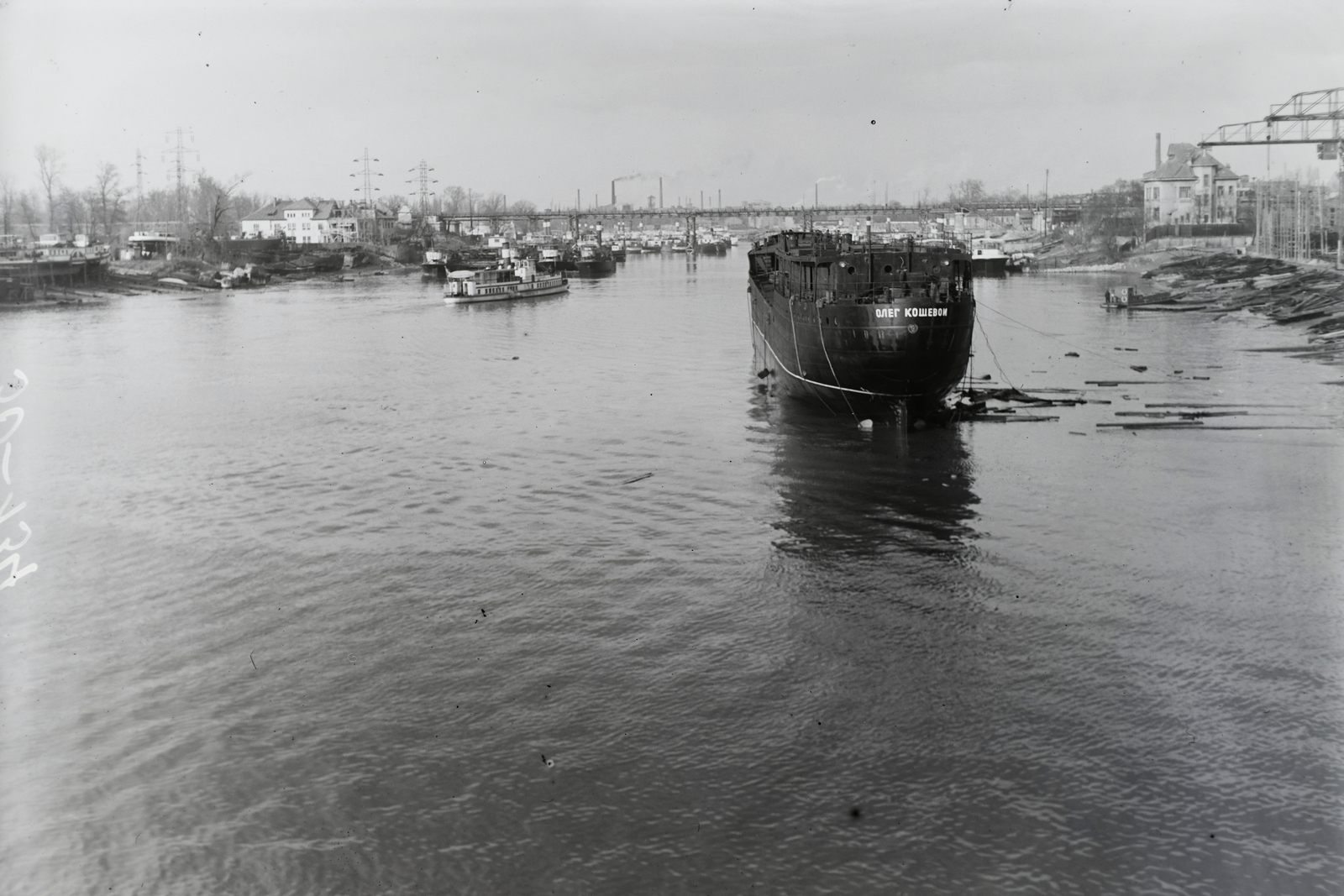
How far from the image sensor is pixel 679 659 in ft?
64.6

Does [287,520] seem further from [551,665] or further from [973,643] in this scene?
[973,643]

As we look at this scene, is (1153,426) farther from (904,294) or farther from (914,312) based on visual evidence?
(904,294)

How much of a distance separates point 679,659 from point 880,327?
69.1ft

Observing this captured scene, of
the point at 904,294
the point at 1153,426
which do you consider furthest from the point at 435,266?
the point at 1153,426

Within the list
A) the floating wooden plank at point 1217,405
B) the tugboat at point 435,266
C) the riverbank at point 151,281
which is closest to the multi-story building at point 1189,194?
the tugboat at point 435,266

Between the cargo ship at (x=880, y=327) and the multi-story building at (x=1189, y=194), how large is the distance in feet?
438

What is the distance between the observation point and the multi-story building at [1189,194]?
16150 centimetres

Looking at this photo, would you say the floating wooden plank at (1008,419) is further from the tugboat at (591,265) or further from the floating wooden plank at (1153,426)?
the tugboat at (591,265)

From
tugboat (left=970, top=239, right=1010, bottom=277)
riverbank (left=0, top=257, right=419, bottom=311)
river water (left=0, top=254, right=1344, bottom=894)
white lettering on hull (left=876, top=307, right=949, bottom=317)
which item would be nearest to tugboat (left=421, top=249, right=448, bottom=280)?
riverbank (left=0, top=257, right=419, bottom=311)

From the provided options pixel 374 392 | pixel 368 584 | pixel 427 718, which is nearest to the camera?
pixel 427 718

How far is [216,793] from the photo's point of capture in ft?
51.9

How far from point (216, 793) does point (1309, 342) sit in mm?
57965

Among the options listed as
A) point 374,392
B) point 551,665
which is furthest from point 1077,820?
point 374,392

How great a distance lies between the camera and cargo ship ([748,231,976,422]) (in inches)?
1495
